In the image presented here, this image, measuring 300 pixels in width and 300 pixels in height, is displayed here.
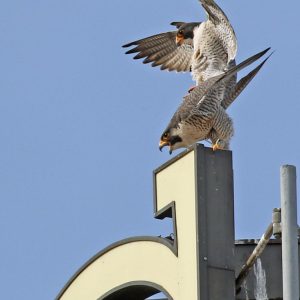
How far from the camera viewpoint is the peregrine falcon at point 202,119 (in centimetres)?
1112

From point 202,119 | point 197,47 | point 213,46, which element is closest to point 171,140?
point 202,119

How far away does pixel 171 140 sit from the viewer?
11.3 meters

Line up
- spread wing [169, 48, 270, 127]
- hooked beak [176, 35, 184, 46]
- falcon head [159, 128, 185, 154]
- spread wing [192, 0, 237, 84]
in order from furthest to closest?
hooked beak [176, 35, 184, 46]
spread wing [192, 0, 237, 84]
falcon head [159, 128, 185, 154]
spread wing [169, 48, 270, 127]

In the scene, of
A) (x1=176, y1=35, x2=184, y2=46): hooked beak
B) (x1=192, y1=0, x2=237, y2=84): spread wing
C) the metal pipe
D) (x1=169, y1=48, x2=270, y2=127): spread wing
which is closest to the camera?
the metal pipe

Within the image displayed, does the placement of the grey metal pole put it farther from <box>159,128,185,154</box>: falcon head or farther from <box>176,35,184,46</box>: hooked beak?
<box>176,35,184,46</box>: hooked beak

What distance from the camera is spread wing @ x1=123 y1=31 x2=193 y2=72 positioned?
542 inches

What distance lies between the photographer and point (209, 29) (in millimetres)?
12797

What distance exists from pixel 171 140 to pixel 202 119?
13.4 inches

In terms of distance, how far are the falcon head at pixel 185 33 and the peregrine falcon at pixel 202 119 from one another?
205 cm

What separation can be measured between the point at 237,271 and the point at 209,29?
462 centimetres

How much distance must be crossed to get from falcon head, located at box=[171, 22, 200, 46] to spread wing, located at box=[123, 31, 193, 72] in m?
0.05

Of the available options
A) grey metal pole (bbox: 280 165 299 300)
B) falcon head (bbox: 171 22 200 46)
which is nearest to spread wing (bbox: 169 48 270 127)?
falcon head (bbox: 171 22 200 46)

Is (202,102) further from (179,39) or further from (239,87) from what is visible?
(179,39)

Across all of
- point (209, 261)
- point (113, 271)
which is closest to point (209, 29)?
point (113, 271)
